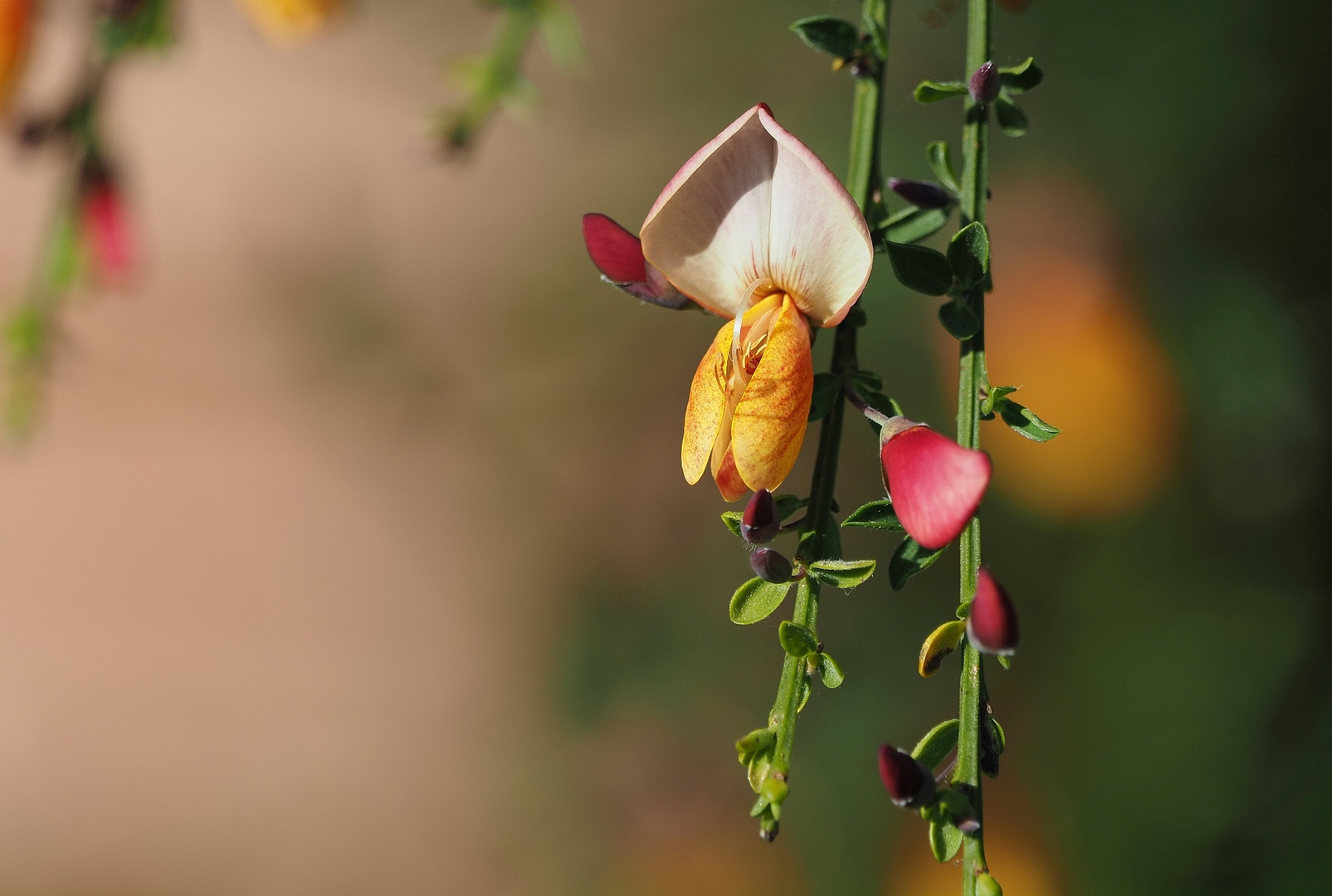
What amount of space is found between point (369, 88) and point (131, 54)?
1147 millimetres

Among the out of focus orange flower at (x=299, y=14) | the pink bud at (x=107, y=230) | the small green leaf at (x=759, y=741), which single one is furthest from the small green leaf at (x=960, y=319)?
the pink bud at (x=107, y=230)

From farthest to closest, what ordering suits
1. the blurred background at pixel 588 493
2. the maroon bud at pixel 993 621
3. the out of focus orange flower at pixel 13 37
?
the blurred background at pixel 588 493, the out of focus orange flower at pixel 13 37, the maroon bud at pixel 993 621

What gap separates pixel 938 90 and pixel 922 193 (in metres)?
0.03

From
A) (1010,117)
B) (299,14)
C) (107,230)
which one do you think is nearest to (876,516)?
(1010,117)

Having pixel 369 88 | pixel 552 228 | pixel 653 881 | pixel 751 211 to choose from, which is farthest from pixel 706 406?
pixel 369 88

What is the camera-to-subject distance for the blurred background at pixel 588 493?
2.86ft

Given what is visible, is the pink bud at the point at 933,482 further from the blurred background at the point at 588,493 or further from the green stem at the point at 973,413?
the blurred background at the point at 588,493

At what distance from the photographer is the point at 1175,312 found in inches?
35.4

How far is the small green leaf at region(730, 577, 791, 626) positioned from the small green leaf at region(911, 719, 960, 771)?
0.05 metres

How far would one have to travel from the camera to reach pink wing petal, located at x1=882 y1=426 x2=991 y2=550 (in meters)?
0.19

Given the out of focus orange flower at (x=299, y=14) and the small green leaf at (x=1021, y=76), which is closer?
the small green leaf at (x=1021, y=76)

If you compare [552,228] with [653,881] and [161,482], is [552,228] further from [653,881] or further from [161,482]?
[653,881]

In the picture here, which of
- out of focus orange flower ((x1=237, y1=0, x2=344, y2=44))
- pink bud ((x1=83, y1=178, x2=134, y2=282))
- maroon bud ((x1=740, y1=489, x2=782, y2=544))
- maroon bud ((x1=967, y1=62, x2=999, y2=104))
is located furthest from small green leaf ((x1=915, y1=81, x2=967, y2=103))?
pink bud ((x1=83, y1=178, x2=134, y2=282))

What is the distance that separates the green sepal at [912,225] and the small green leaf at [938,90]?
0.03 metres
